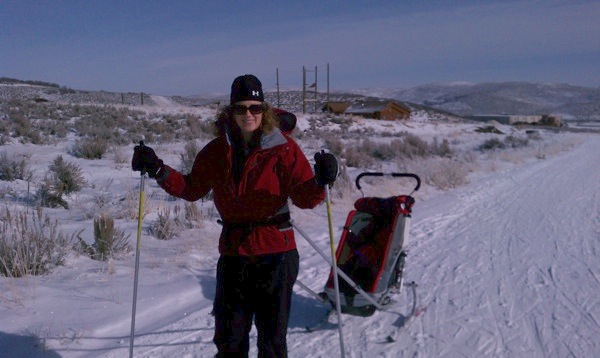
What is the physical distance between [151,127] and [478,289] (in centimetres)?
1811

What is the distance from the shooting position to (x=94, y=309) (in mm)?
4801

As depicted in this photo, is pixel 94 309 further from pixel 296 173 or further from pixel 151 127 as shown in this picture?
pixel 151 127

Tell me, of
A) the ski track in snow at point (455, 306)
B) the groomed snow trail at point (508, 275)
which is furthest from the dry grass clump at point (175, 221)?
the groomed snow trail at point (508, 275)

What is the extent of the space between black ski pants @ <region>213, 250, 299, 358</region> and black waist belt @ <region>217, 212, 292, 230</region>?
16 centimetres

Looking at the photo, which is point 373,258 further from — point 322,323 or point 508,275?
point 508,275

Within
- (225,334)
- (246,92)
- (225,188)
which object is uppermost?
A: (246,92)

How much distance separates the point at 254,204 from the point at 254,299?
21.6 inches

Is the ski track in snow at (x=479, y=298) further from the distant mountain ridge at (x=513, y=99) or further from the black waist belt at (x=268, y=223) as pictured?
the distant mountain ridge at (x=513, y=99)

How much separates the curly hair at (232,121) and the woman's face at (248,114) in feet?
0.11

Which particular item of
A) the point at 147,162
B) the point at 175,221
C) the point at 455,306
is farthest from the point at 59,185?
the point at 455,306

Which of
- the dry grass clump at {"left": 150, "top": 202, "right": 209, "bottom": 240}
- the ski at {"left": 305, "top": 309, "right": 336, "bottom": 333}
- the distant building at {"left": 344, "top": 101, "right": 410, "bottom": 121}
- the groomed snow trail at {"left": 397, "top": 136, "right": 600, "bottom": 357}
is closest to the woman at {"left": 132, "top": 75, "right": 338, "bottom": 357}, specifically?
the ski at {"left": 305, "top": 309, "right": 336, "bottom": 333}

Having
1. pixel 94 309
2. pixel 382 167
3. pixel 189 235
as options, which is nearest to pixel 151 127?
pixel 382 167

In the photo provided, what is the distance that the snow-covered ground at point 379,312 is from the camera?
169 inches

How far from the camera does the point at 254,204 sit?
10.3 feet
